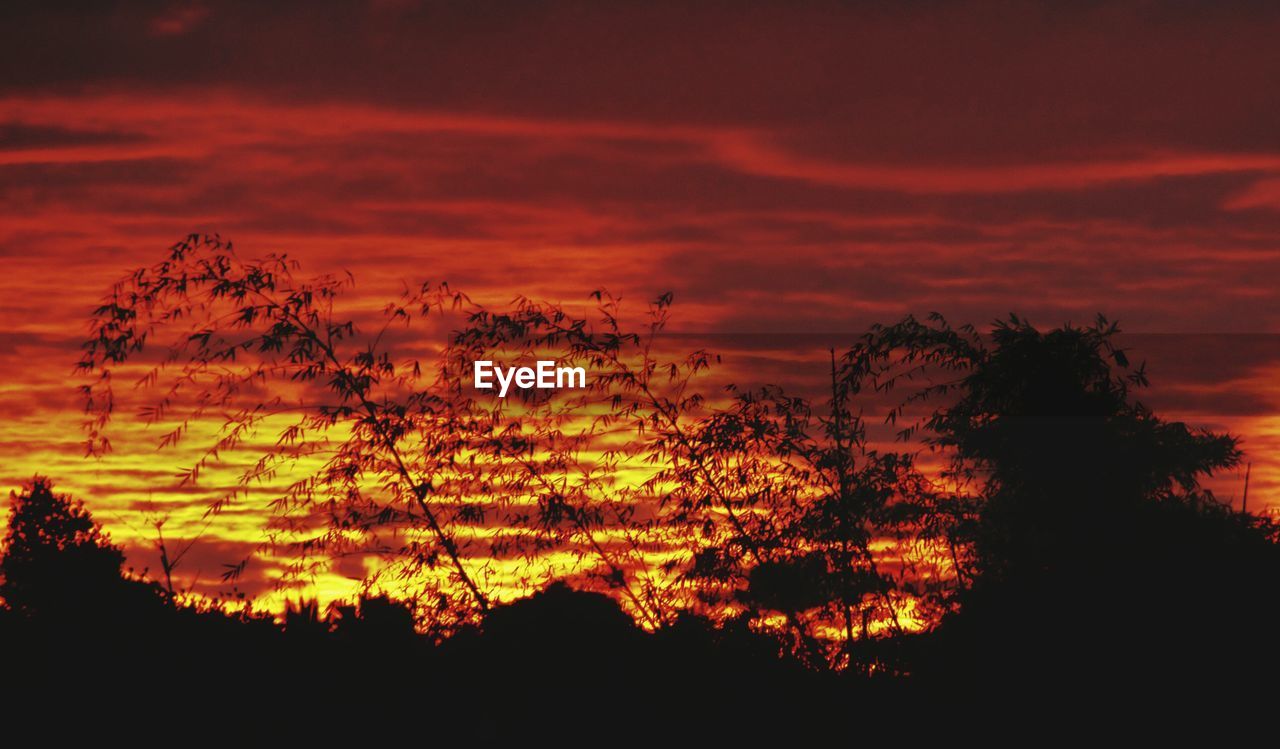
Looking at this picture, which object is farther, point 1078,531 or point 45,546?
point 45,546

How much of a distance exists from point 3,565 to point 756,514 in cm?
1195

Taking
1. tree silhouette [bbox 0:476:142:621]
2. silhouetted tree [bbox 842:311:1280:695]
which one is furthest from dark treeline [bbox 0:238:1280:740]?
tree silhouette [bbox 0:476:142:621]

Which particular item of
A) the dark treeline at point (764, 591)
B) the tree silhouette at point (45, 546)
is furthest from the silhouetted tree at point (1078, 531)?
the tree silhouette at point (45, 546)

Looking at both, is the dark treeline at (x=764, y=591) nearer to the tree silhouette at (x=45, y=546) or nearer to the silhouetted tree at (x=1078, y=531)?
the silhouetted tree at (x=1078, y=531)

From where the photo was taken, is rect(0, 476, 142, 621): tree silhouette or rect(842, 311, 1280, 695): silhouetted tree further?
rect(0, 476, 142, 621): tree silhouette

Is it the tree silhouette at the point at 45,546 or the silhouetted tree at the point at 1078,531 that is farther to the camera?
the tree silhouette at the point at 45,546

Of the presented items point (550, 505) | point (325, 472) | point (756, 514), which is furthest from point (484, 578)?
point (756, 514)

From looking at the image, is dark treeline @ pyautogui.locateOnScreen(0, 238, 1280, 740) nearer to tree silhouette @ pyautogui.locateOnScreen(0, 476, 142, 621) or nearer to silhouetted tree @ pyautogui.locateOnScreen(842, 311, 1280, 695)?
silhouetted tree @ pyautogui.locateOnScreen(842, 311, 1280, 695)

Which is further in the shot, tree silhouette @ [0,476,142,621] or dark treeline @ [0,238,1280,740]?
tree silhouette @ [0,476,142,621]

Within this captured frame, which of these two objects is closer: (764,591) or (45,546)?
(764,591)

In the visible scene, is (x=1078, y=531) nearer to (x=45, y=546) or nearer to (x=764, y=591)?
(x=764, y=591)

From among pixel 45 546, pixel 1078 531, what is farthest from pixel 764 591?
pixel 45 546

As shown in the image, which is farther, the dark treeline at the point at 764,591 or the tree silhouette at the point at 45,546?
the tree silhouette at the point at 45,546

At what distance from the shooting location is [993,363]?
1001 centimetres
